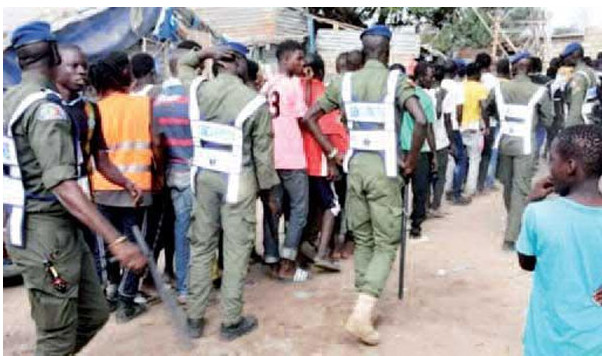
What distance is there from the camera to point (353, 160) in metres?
4.37

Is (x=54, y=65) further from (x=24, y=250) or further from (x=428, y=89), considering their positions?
(x=428, y=89)

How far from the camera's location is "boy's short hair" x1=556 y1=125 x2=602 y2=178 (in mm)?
2381

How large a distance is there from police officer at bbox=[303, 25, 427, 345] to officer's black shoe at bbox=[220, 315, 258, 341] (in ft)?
2.31

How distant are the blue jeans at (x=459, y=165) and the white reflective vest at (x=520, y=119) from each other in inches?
77.7

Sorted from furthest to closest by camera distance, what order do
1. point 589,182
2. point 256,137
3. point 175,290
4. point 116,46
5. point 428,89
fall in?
point 116,46
point 428,89
point 175,290
point 256,137
point 589,182

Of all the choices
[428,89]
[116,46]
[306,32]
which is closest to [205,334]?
[428,89]

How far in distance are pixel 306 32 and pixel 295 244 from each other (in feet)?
42.2

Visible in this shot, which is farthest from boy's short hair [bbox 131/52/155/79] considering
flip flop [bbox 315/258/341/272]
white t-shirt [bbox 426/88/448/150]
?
white t-shirt [bbox 426/88/448/150]

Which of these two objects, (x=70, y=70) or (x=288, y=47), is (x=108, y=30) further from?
(x=70, y=70)

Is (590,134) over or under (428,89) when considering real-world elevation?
over

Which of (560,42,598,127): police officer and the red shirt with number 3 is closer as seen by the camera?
the red shirt with number 3

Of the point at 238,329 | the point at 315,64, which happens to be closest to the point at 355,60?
the point at 315,64

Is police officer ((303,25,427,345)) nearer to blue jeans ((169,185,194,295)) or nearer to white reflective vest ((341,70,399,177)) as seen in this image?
white reflective vest ((341,70,399,177))

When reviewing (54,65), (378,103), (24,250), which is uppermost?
(54,65)
